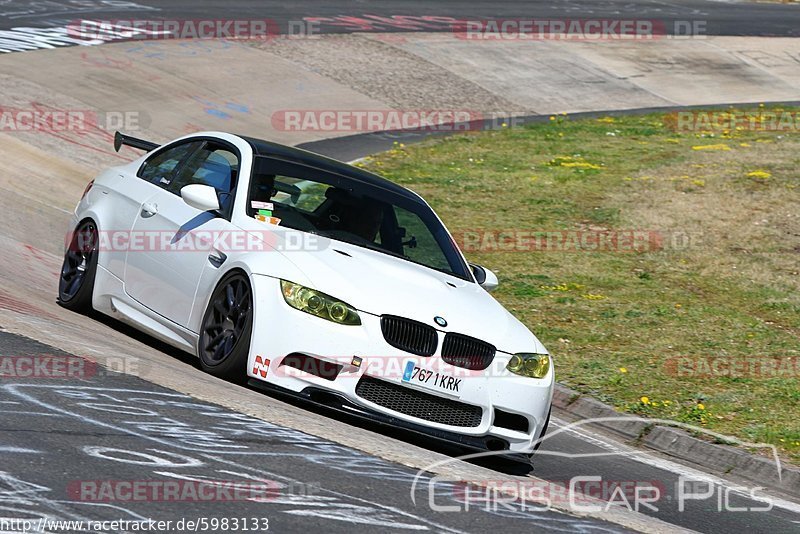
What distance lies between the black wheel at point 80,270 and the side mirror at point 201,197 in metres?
1.33

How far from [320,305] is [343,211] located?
1421mm

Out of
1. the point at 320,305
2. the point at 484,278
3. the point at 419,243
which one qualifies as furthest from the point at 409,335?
the point at 484,278

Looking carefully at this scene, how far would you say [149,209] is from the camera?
9.05 m

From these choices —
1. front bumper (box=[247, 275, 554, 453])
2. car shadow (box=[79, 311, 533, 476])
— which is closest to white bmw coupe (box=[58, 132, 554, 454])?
front bumper (box=[247, 275, 554, 453])

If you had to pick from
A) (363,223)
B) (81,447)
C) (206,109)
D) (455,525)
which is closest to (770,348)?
(363,223)

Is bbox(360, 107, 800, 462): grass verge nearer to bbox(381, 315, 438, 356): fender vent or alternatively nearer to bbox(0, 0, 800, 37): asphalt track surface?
bbox(381, 315, 438, 356): fender vent

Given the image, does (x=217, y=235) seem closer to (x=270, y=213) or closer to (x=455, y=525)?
(x=270, y=213)

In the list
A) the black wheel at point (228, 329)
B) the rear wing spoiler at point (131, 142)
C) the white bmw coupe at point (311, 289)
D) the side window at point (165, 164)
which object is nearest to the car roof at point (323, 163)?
the white bmw coupe at point (311, 289)

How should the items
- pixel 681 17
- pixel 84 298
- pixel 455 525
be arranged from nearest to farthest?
pixel 455 525 < pixel 84 298 < pixel 681 17

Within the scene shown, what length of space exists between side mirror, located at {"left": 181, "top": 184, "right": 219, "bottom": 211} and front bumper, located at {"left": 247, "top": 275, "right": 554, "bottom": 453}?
0.95 metres

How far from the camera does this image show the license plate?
731 centimetres

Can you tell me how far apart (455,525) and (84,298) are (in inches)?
185

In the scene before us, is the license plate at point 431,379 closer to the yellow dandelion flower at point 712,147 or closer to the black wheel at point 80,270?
the black wheel at point 80,270

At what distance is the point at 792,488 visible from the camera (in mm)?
8375
